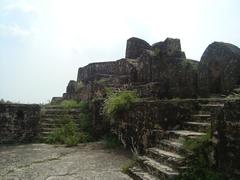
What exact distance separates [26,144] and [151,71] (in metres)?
4.77

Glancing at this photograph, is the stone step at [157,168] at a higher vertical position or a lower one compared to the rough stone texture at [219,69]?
lower

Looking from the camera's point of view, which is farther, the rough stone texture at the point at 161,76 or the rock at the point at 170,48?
the rock at the point at 170,48

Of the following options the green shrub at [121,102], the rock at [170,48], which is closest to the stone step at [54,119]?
the green shrub at [121,102]

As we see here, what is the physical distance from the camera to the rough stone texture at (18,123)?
11.3m

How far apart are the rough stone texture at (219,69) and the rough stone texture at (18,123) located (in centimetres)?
587

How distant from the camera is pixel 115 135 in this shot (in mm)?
10133

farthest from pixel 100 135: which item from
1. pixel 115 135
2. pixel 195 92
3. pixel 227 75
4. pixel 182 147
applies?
pixel 182 147

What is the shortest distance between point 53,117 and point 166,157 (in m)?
7.28

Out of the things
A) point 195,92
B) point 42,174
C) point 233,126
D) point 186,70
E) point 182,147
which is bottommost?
point 42,174

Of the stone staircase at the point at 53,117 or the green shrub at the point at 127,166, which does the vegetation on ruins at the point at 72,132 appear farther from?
the green shrub at the point at 127,166

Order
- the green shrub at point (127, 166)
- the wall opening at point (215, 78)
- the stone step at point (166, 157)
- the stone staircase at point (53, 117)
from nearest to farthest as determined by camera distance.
A: the stone step at point (166, 157) → the green shrub at point (127, 166) → the wall opening at point (215, 78) → the stone staircase at point (53, 117)

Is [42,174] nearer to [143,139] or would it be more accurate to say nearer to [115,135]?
[143,139]

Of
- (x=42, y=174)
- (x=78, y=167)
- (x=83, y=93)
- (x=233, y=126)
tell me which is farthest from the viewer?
(x=83, y=93)

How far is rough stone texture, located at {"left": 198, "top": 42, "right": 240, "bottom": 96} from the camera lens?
8.86 meters
